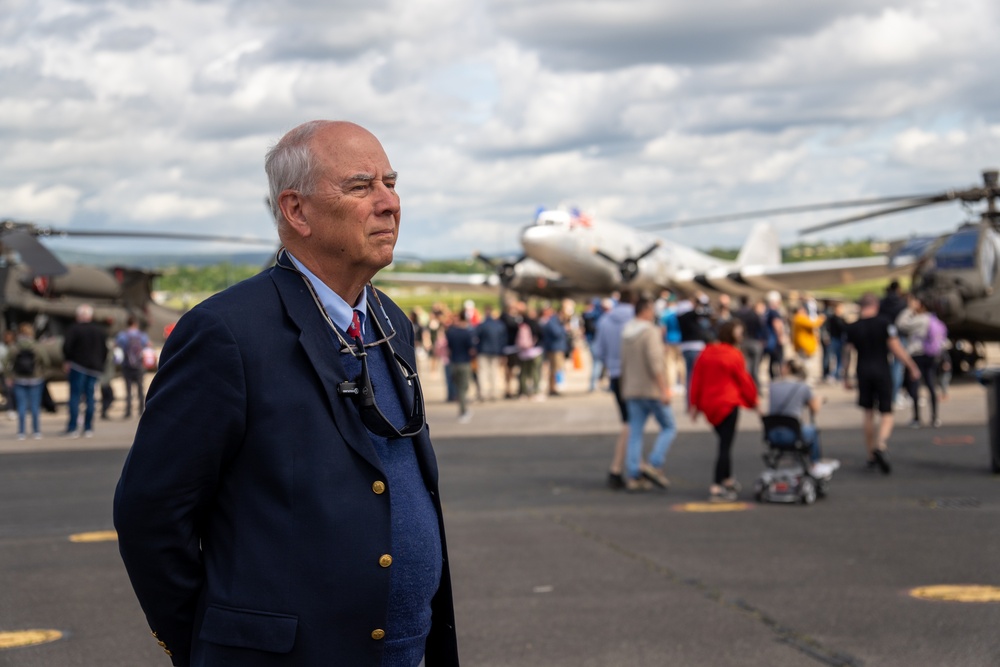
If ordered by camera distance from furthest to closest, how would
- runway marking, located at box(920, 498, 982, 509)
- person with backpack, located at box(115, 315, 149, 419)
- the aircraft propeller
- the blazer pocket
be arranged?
the aircraft propeller
person with backpack, located at box(115, 315, 149, 419)
runway marking, located at box(920, 498, 982, 509)
the blazer pocket

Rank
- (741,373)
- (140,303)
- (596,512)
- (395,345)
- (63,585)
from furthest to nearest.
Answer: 1. (140,303)
2. (741,373)
3. (596,512)
4. (63,585)
5. (395,345)

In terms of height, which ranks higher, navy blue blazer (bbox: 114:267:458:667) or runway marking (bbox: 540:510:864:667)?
navy blue blazer (bbox: 114:267:458:667)

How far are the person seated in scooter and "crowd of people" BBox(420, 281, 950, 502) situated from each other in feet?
0.04

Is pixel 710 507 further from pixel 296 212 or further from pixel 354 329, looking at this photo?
pixel 296 212

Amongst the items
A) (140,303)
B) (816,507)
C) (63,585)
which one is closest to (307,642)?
(63,585)

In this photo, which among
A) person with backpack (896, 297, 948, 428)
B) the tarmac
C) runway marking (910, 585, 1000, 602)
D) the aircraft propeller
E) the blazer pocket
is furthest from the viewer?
the aircraft propeller

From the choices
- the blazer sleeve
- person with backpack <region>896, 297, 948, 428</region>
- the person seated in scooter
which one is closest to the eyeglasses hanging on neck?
the blazer sleeve

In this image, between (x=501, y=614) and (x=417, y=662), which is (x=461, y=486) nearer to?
(x=501, y=614)

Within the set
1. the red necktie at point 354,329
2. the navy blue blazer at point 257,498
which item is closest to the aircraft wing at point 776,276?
the red necktie at point 354,329

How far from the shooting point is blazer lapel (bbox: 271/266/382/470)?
2744 mm

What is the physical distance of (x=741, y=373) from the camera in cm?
1190

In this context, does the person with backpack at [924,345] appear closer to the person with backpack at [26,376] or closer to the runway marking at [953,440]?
the runway marking at [953,440]

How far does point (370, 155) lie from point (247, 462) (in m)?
0.80

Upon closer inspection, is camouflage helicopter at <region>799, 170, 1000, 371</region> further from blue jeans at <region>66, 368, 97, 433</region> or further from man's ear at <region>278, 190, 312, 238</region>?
man's ear at <region>278, 190, 312, 238</region>
